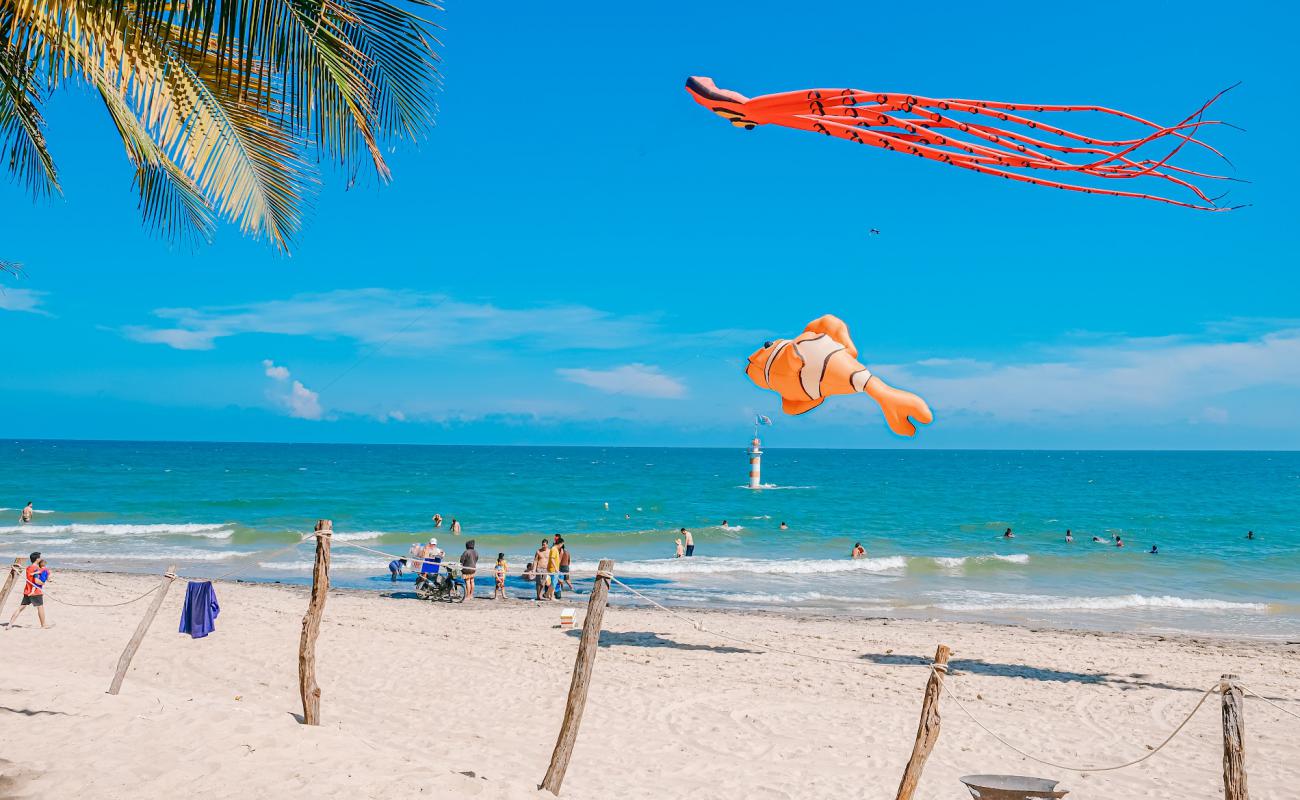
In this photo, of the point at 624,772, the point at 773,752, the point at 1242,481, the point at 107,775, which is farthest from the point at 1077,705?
the point at 1242,481

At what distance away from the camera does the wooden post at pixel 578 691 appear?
704 centimetres

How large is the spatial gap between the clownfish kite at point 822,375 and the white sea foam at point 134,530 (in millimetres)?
33309

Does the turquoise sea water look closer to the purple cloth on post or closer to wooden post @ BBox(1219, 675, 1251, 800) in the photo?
the purple cloth on post

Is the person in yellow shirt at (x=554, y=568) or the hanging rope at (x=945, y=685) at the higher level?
the person in yellow shirt at (x=554, y=568)

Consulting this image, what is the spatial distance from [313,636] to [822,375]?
18.6 ft

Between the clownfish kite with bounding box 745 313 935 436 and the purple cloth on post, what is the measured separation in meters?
8.01

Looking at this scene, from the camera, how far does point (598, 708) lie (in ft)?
36.5

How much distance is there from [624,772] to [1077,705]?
6850mm

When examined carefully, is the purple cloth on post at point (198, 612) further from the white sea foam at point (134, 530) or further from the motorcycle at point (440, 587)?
the white sea foam at point (134, 530)

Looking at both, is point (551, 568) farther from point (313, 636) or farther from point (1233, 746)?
point (1233, 746)

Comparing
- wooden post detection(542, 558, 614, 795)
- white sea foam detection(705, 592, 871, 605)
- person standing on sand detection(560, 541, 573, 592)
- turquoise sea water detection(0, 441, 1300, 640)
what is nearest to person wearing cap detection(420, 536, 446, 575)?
turquoise sea water detection(0, 441, 1300, 640)

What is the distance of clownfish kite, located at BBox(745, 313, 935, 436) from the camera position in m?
8.93

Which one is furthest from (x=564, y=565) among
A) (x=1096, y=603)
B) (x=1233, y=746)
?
(x=1233, y=746)

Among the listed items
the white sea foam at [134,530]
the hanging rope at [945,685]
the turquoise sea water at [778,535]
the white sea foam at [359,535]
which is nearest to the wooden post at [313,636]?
the hanging rope at [945,685]
